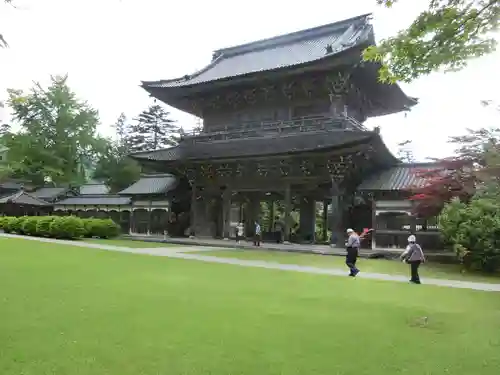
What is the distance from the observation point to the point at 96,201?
3528 cm

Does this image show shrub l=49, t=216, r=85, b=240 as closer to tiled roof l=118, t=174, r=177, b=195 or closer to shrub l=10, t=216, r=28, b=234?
shrub l=10, t=216, r=28, b=234

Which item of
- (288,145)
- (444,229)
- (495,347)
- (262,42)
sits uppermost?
(262,42)

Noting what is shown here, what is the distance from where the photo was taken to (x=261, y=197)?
100 ft

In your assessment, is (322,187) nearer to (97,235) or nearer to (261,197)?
(261,197)

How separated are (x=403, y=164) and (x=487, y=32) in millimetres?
17346

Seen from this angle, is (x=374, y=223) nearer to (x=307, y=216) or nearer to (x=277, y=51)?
(x=307, y=216)

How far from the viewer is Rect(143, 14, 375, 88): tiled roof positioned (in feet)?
88.5

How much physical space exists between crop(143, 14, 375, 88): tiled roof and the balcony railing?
3.23m

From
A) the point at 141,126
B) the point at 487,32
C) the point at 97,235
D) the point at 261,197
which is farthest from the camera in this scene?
the point at 141,126

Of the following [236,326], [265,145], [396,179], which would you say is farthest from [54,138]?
[236,326]

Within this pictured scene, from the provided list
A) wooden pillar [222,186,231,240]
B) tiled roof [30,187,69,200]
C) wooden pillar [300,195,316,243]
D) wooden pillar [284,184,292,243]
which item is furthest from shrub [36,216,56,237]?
wooden pillar [300,195,316,243]

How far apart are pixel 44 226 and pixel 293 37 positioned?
68.5 feet

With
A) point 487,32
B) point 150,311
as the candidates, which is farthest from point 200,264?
point 487,32

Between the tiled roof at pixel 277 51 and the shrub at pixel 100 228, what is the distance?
9.51 meters
